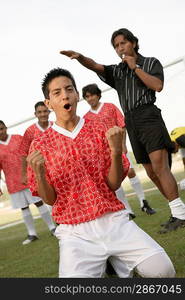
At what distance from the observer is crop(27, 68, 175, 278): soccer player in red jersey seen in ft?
9.00

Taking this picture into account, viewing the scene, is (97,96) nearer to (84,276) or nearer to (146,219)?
(146,219)

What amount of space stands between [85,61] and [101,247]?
215cm

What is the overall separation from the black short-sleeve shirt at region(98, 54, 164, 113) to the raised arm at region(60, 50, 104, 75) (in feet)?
0.32

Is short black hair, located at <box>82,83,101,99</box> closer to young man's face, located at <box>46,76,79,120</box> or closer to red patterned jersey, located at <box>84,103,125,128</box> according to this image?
red patterned jersey, located at <box>84,103,125,128</box>

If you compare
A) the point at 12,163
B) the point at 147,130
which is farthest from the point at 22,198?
the point at 147,130

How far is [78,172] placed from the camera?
292 cm

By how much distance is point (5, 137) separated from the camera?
7203 mm

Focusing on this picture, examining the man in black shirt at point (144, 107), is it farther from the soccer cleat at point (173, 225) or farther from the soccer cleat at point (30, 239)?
the soccer cleat at point (30, 239)

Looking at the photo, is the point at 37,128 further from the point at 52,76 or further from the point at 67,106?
the point at 67,106

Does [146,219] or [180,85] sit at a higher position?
[180,85]

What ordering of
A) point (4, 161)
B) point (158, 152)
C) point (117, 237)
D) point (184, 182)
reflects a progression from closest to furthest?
point (117, 237), point (158, 152), point (4, 161), point (184, 182)

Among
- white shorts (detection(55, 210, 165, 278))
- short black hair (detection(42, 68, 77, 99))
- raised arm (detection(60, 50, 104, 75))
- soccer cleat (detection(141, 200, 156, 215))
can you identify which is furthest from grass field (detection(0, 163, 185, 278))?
raised arm (detection(60, 50, 104, 75))

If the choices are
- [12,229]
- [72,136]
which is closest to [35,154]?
[72,136]

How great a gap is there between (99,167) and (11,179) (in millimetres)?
4379
